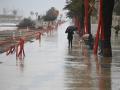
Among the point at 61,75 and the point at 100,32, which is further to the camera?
the point at 100,32

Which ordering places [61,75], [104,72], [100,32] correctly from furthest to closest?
1. [100,32]
2. [104,72]
3. [61,75]

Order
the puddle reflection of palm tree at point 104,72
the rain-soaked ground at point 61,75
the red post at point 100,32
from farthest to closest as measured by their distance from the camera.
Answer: the red post at point 100,32, the puddle reflection of palm tree at point 104,72, the rain-soaked ground at point 61,75

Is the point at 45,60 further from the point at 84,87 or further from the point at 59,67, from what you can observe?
the point at 84,87

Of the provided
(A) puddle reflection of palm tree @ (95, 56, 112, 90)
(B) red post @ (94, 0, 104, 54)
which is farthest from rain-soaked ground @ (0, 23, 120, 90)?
(B) red post @ (94, 0, 104, 54)

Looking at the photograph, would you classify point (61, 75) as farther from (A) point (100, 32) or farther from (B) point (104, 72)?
(A) point (100, 32)

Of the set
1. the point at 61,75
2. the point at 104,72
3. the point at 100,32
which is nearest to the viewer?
the point at 61,75

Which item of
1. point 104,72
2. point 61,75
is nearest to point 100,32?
point 104,72

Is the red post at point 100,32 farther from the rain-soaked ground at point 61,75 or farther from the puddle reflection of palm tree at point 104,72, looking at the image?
the rain-soaked ground at point 61,75

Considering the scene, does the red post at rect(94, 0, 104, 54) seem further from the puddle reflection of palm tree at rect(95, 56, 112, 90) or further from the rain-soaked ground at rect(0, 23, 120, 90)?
the rain-soaked ground at rect(0, 23, 120, 90)

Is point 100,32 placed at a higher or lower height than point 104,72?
higher

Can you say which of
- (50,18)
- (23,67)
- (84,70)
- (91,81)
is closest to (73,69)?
(84,70)

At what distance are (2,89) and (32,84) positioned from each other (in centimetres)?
141

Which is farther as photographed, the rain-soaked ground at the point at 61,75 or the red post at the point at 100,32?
the red post at the point at 100,32

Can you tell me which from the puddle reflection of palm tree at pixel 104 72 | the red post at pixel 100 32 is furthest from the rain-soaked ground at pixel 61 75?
the red post at pixel 100 32
